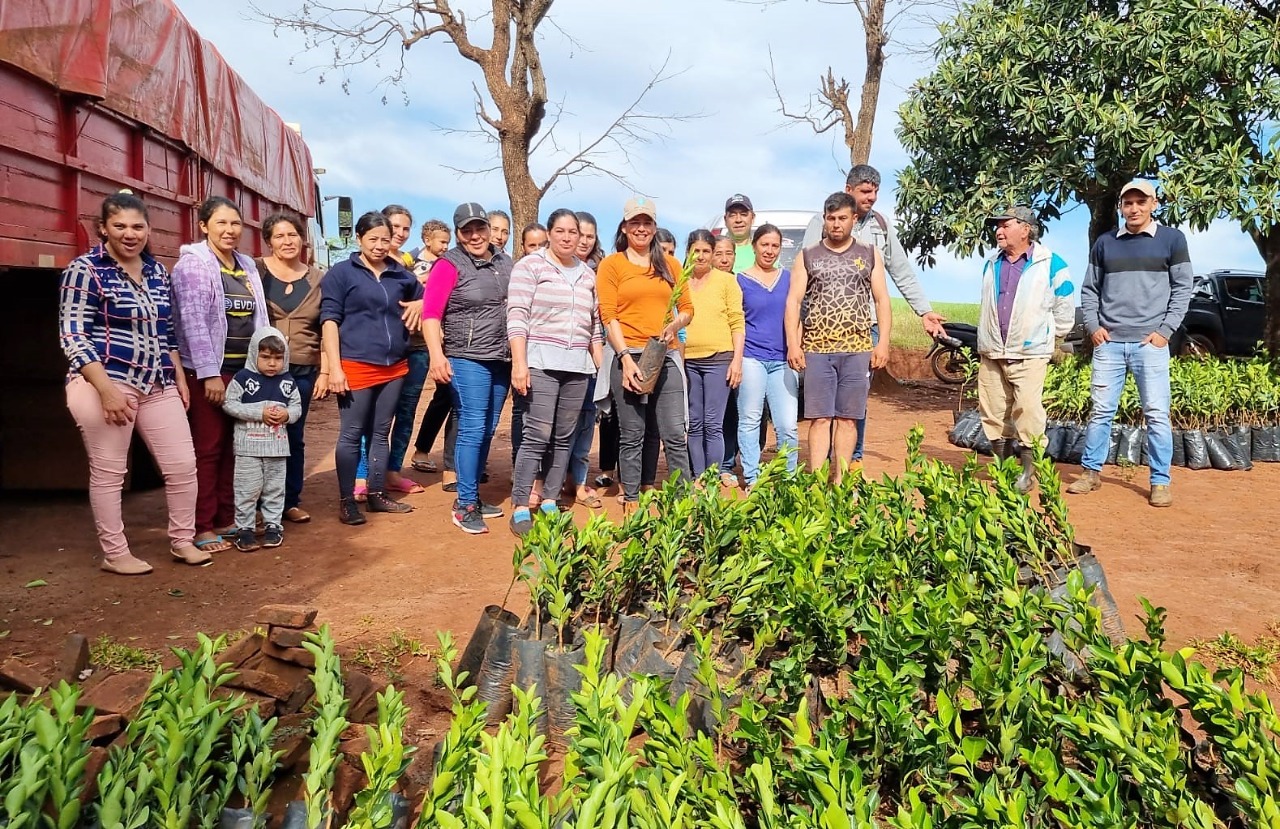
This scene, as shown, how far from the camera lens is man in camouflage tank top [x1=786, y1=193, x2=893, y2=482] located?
17.6ft

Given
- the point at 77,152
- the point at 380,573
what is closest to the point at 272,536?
the point at 380,573

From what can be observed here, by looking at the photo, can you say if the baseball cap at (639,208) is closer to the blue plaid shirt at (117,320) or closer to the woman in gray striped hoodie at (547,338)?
the woman in gray striped hoodie at (547,338)

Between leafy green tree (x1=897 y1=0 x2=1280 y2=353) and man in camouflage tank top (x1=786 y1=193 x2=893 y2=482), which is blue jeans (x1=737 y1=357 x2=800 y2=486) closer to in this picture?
man in camouflage tank top (x1=786 y1=193 x2=893 y2=482)

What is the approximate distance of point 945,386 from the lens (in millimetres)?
14273

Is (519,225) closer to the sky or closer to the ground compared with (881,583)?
closer to the sky

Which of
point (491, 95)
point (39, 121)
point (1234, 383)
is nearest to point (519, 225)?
point (491, 95)

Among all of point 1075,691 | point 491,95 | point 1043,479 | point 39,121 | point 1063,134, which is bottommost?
point 1075,691

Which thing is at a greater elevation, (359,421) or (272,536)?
(359,421)

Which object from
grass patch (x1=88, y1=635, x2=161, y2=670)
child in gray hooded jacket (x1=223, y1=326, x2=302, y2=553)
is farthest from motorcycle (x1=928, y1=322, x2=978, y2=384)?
grass patch (x1=88, y1=635, x2=161, y2=670)

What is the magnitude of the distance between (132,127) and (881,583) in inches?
213

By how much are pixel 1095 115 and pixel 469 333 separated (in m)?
7.30

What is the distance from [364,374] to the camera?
208 inches

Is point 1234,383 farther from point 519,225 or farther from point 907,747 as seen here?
point 519,225

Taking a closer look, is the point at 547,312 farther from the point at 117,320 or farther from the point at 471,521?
the point at 117,320
